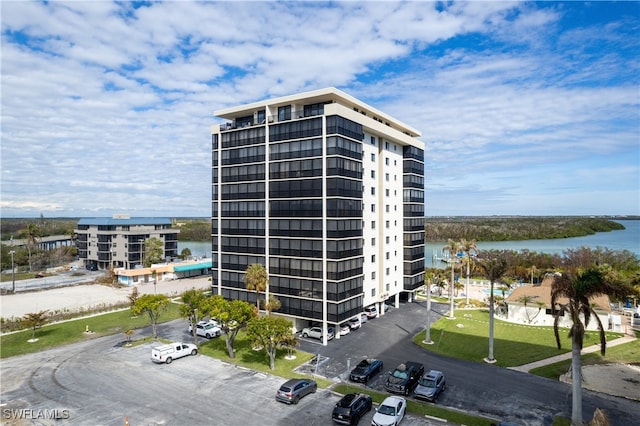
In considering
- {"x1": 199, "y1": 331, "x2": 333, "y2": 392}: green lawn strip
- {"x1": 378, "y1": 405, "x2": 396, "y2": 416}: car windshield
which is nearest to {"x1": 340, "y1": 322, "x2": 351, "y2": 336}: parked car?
{"x1": 199, "y1": 331, "x2": 333, "y2": 392}: green lawn strip

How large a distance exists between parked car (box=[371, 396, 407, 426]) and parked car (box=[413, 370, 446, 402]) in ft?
9.36

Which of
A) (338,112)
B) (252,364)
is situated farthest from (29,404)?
(338,112)

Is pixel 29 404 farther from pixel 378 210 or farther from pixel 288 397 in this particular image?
pixel 378 210

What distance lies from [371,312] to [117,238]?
7797 centimetres

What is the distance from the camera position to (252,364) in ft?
119

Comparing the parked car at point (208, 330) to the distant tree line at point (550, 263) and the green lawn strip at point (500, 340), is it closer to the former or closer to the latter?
the green lawn strip at point (500, 340)

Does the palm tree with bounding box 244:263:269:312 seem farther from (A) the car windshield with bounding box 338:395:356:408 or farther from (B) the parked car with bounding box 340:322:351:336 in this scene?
(A) the car windshield with bounding box 338:395:356:408

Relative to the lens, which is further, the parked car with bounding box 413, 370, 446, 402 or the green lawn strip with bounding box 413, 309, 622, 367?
the green lawn strip with bounding box 413, 309, 622, 367

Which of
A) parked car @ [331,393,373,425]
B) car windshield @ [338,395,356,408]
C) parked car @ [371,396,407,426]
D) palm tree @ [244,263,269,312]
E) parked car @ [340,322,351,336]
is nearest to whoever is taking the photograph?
parked car @ [371,396,407,426]

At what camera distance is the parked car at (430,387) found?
28250 millimetres

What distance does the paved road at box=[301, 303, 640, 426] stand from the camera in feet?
Answer: 87.1

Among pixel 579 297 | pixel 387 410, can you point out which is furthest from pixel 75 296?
pixel 579 297

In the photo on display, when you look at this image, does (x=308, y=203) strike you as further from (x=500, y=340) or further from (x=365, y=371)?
(x=500, y=340)

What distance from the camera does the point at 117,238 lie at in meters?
101
